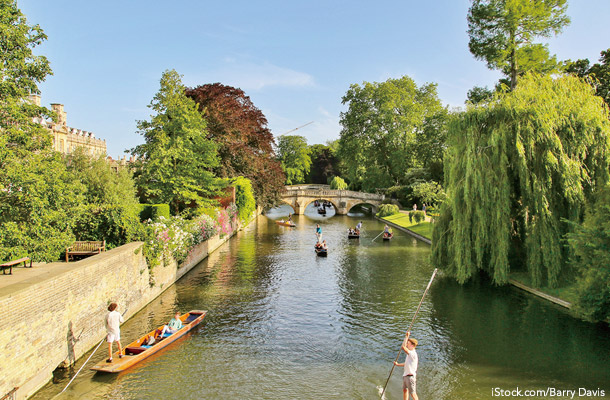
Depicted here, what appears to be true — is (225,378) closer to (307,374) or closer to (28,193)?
(307,374)

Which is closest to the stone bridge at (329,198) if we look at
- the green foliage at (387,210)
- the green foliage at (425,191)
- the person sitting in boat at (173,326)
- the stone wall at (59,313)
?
the green foliage at (387,210)

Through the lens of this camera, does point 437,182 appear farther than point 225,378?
Yes

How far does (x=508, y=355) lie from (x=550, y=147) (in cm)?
895

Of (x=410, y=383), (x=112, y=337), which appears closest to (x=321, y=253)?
(x=112, y=337)

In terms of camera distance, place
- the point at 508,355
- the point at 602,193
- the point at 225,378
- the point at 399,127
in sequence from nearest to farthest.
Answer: the point at 225,378 → the point at 508,355 → the point at 602,193 → the point at 399,127

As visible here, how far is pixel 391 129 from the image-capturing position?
199 ft

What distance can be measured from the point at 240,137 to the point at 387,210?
23.4 m

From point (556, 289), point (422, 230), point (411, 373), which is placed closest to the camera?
point (411, 373)

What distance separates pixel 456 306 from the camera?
55.8ft

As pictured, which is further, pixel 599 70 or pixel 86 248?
pixel 599 70

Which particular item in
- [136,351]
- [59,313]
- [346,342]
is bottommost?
[346,342]

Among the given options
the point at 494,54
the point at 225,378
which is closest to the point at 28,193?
the point at 225,378

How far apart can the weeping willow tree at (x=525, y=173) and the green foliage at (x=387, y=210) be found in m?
34.3

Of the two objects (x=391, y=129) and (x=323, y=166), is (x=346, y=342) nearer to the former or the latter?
(x=391, y=129)
